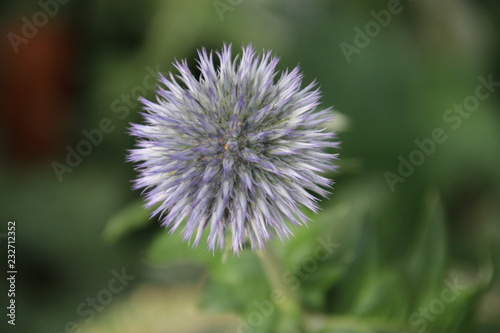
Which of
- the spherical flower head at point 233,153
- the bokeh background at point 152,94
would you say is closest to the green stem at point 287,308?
the spherical flower head at point 233,153

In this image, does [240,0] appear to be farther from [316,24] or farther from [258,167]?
[258,167]

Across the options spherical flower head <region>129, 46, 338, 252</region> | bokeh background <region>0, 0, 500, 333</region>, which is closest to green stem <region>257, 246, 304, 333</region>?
spherical flower head <region>129, 46, 338, 252</region>

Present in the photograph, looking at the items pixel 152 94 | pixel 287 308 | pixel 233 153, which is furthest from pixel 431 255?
pixel 152 94

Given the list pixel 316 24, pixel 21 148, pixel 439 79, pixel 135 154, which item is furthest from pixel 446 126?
pixel 21 148

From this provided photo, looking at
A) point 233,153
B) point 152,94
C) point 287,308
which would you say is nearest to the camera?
point 233,153

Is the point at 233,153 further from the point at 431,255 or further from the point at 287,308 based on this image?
the point at 431,255

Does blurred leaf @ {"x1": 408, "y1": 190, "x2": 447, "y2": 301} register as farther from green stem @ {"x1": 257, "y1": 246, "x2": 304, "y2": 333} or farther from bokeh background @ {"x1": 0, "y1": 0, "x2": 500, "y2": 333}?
bokeh background @ {"x1": 0, "y1": 0, "x2": 500, "y2": 333}

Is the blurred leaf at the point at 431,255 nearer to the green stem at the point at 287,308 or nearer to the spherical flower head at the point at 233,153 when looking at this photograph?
the green stem at the point at 287,308
